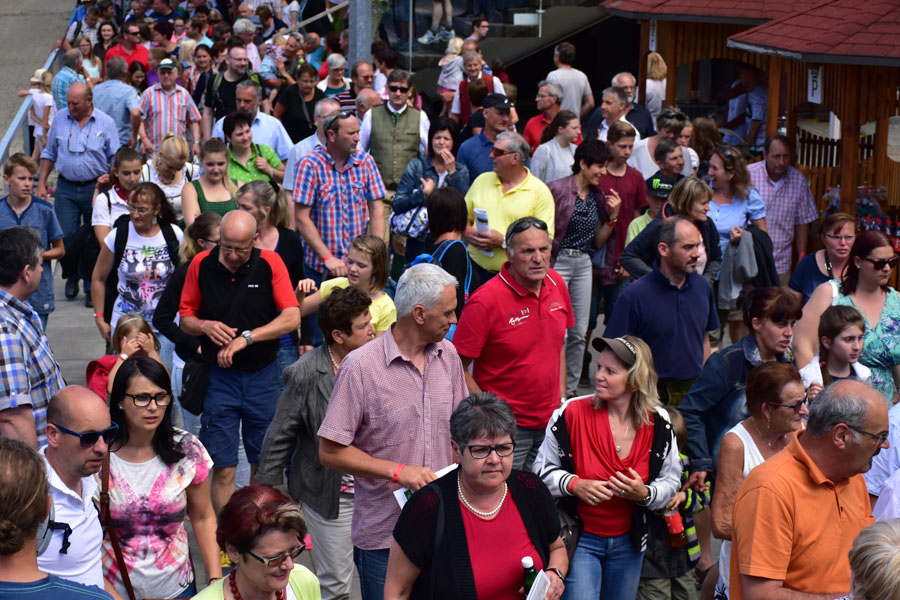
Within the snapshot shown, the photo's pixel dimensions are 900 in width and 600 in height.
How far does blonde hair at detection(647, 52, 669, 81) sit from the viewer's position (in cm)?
1559

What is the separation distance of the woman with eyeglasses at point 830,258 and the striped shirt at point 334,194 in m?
3.39

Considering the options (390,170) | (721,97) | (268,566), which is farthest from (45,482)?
(721,97)

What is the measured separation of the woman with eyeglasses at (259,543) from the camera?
13.2 ft

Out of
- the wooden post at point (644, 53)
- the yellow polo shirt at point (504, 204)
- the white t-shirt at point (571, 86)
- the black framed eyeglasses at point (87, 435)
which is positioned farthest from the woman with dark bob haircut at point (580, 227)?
the wooden post at point (644, 53)

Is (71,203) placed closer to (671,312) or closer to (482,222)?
(482,222)

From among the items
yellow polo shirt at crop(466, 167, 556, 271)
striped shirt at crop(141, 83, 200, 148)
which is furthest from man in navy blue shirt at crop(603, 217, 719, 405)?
striped shirt at crop(141, 83, 200, 148)

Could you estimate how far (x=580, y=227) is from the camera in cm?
938

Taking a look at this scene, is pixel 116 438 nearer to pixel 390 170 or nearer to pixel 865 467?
pixel 865 467

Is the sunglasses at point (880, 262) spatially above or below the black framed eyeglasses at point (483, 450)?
below

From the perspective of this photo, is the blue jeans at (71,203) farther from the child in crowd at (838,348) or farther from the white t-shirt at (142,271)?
the child in crowd at (838,348)

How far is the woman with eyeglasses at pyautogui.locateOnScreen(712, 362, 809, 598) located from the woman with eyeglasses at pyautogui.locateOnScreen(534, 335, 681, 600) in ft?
0.74

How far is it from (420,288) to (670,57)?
40.3 feet

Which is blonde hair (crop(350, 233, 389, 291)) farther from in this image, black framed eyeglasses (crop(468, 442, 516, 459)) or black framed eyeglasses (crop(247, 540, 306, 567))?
black framed eyeglasses (crop(247, 540, 306, 567))

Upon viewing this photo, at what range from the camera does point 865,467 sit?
433 centimetres
